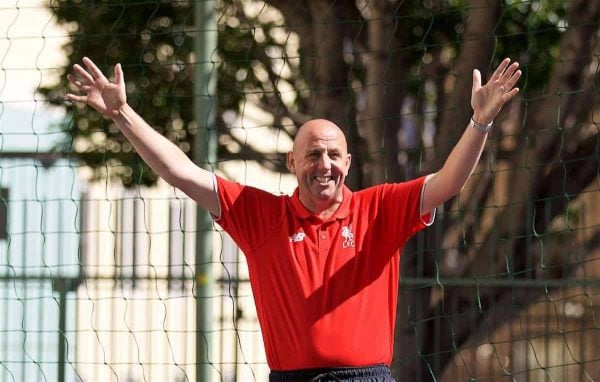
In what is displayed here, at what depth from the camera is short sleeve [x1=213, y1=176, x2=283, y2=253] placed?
3828mm

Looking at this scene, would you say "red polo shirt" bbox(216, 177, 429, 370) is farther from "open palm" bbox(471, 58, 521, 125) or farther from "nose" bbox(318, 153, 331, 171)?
"open palm" bbox(471, 58, 521, 125)

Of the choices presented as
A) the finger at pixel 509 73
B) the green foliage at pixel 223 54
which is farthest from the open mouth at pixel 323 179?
A: the green foliage at pixel 223 54

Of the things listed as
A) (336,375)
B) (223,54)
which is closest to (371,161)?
(223,54)

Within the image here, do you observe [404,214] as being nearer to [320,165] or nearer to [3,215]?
[320,165]

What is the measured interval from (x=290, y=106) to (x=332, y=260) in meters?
4.53

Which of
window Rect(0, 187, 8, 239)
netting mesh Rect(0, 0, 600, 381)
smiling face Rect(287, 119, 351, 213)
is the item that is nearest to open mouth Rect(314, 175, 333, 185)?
smiling face Rect(287, 119, 351, 213)

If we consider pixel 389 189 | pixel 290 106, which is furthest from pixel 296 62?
pixel 389 189

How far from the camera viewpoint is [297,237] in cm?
378

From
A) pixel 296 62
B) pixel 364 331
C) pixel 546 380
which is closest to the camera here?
pixel 364 331

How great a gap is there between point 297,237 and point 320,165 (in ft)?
0.81

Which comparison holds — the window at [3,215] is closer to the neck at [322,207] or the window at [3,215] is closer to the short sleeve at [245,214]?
the short sleeve at [245,214]

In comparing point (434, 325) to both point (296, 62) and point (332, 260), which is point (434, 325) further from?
point (332, 260)

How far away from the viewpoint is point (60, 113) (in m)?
8.32

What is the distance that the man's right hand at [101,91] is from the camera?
374cm
